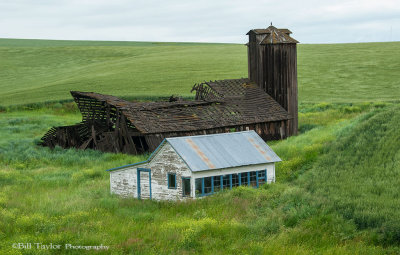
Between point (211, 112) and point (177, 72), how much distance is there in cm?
3039

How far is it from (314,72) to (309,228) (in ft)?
156

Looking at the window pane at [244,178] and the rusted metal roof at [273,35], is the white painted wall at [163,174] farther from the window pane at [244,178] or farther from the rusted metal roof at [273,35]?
the rusted metal roof at [273,35]

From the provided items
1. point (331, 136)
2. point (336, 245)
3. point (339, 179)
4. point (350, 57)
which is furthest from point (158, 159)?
point (350, 57)

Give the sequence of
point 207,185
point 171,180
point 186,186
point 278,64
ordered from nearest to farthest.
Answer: point 186,186 < point 207,185 < point 171,180 < point 278,64

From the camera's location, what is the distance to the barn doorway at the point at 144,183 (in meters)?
23.0

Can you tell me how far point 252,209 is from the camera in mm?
19656

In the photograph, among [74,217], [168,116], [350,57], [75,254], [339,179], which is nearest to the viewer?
[75,254]

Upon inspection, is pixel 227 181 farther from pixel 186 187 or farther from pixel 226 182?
pixel 186 187

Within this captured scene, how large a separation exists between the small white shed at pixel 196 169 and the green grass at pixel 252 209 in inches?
31.5

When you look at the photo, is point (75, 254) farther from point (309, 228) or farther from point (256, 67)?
point (256, 67)

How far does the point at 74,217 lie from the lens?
1878 centimetres

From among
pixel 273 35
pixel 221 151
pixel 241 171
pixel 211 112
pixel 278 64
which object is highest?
pixel 273 35

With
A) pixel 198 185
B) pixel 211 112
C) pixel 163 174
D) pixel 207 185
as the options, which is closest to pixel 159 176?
pixel 163 174

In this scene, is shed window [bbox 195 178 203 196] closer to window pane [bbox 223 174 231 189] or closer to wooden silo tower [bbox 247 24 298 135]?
window pane [bbox 223 174 231 189]
